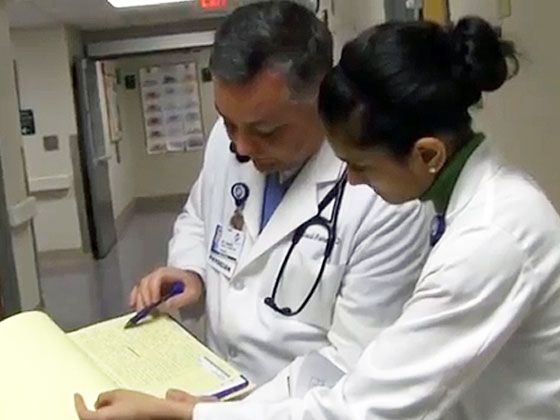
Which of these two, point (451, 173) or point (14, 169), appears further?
point (14, 169)

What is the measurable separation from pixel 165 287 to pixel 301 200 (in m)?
0.29

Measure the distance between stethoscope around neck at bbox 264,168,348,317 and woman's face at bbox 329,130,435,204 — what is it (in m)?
0.30

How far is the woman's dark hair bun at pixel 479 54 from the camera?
0.86m

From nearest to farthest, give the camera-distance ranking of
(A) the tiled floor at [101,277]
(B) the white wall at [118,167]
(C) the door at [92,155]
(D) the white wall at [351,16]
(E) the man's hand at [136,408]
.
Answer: (E) the man's hand at [136,408] → (D) the white wall at [351,16] → (A) the tiled floor at [101,277] → (C) the door at [92,155] → (B) the white wall at [118,167]

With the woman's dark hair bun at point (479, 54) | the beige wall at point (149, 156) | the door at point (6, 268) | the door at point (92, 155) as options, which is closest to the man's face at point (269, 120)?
the woman's dark hair bun at point (479, 54)

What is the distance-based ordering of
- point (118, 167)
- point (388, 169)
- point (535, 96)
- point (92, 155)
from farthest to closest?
1. point (118, 167)
2. point (92, 155)
3. point (535, 96)
4. point (388, 169)

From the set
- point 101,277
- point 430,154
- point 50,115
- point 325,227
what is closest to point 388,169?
point 430,154

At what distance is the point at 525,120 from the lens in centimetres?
158

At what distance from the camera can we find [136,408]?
928mm

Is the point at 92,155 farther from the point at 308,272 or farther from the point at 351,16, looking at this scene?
the point at 308,272

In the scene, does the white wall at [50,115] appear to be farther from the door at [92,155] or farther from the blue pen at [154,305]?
the blue pen at [154,305]

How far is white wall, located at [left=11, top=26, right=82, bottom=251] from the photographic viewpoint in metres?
6.96

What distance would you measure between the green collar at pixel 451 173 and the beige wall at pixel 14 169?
356 centimetres

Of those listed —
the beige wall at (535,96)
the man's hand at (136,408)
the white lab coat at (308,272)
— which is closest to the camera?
the man's hand at (136,408)
